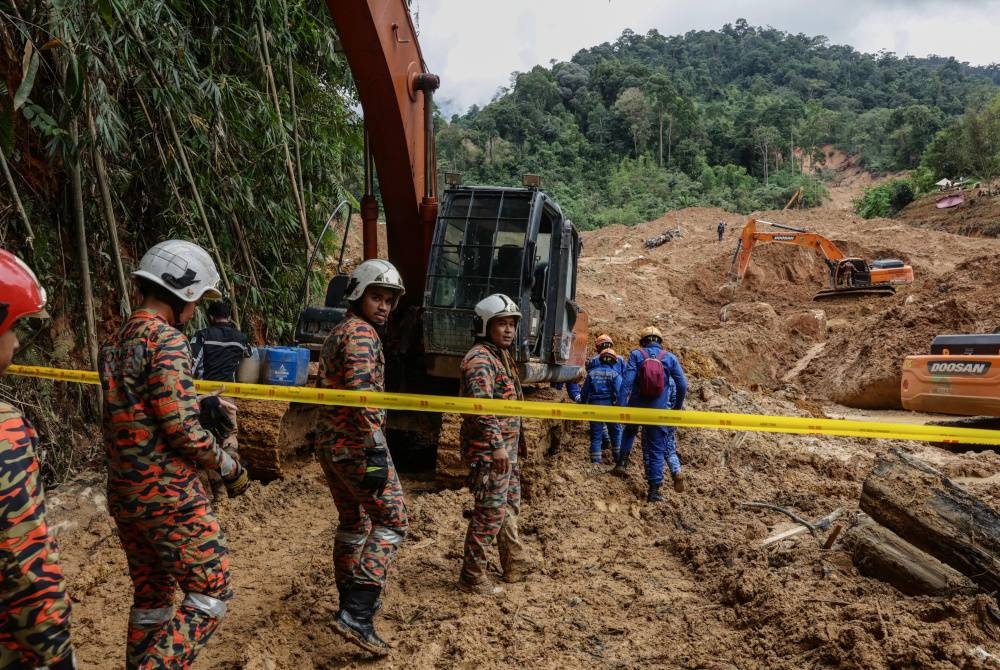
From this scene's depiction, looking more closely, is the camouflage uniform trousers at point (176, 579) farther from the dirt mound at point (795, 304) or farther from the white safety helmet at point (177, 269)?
the dirt mound at point (795, 304)

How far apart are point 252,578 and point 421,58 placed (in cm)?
406

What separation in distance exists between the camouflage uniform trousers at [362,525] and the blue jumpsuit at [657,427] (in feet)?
9.90

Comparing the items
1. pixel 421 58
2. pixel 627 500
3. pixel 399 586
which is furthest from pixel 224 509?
pixel 421 58

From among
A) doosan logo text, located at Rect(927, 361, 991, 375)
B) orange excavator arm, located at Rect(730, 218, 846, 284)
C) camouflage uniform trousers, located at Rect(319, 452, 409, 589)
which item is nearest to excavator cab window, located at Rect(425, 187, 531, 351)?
camouflage uniform trousers, located at Rect(319, 452, 409, 589)

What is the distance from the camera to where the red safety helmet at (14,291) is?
1.67m

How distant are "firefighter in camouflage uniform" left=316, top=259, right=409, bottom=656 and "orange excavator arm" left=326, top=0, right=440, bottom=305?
2067 millimetres

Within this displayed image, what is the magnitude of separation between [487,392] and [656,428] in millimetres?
2452

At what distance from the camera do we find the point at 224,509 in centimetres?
539

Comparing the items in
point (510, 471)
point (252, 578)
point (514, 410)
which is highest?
point (514, 410)

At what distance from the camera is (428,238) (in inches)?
231

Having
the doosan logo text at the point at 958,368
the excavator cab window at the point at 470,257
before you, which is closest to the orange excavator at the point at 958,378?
the doosan logo text at the point at 958,368

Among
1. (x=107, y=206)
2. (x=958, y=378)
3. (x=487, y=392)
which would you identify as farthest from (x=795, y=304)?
(x=107, y=206)

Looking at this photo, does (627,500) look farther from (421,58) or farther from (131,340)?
(131,340)

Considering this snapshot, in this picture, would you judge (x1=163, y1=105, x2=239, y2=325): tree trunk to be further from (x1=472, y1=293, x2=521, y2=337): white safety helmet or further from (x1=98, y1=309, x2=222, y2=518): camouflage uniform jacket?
(x1=98, y1=309, x2=222, y2=518): camouflage uniform jacket
